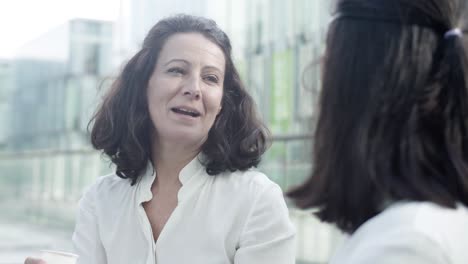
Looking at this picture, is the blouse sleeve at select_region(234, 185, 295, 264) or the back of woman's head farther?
the blouse sleeve at select_region(234, 185, 295, 264)

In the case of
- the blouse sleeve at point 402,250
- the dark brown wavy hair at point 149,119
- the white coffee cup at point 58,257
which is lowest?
the white coffee cup at point 58,257

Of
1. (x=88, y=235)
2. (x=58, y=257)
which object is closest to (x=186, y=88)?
(x=88, y=235)

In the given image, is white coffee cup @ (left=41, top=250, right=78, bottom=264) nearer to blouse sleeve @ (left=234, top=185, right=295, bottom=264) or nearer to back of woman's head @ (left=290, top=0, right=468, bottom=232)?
blouse sleeve @ (left=234, top=185, right=295, bottom=264)

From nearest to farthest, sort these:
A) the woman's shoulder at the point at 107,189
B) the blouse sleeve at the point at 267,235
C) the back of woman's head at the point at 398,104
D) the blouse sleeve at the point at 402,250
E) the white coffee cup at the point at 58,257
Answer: the blouse sleeve at the point at 402,250, the back of woman's head at the point at 398,104, the white coffee cup at the point at 58,257, the blouse sleeve at the point at 267,235, the woman's shoulder at the point at 107,189

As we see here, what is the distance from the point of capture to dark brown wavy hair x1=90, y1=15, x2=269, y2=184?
1799mm

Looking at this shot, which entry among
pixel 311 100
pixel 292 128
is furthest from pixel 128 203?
pixel 292 128

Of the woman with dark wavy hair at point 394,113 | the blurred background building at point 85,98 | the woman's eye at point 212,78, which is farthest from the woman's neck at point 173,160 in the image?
the woman with dark wavy hair at point 394,113

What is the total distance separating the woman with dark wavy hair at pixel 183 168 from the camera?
1.64m

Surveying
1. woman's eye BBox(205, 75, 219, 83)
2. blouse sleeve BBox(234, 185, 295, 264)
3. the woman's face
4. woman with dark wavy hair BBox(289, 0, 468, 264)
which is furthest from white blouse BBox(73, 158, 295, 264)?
woman with dark wavy hair BBox(289, 0, 468, 264)

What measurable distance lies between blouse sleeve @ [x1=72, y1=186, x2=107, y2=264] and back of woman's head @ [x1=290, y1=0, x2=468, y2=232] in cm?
104

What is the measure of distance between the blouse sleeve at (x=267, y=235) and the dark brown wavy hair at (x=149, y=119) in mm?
156

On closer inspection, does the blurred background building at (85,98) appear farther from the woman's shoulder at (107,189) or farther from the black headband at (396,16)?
the black headband at (396,16)

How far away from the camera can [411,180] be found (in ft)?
2.64

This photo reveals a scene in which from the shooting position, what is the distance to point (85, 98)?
35.6ft
